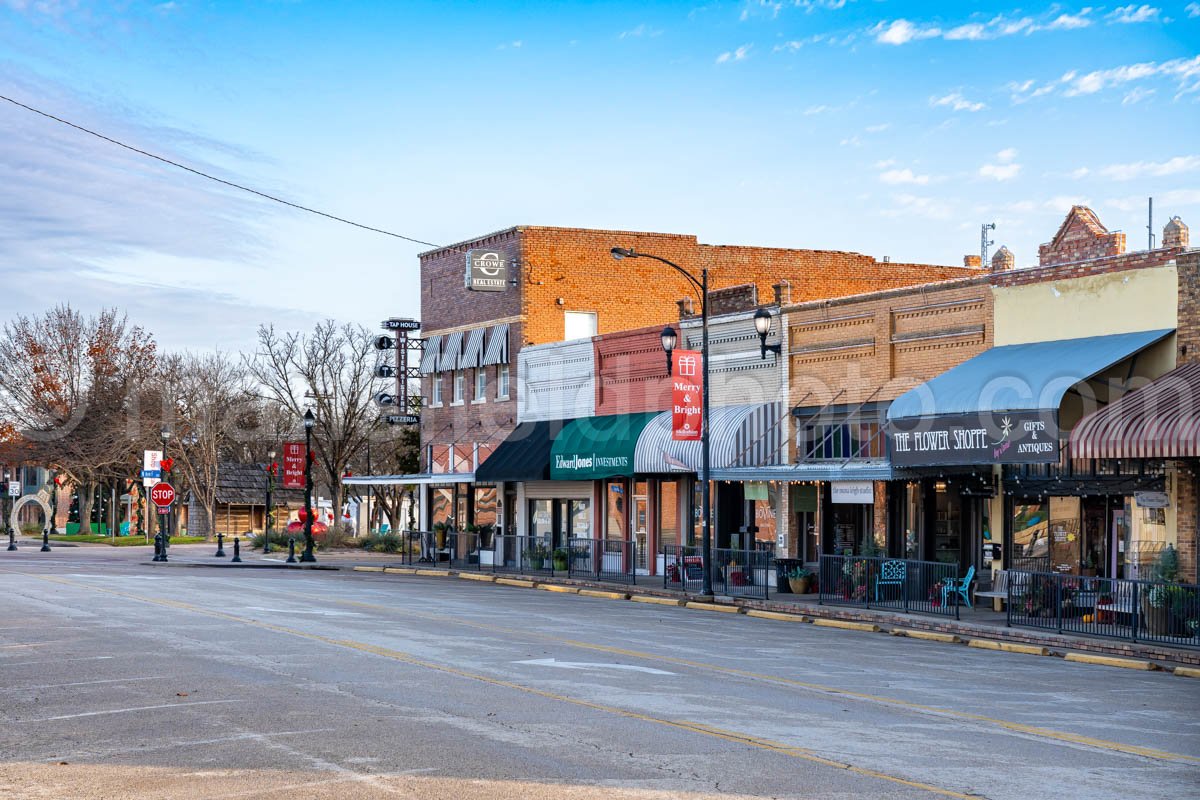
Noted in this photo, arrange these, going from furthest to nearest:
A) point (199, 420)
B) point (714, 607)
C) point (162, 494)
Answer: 1. point (199, 420)
2. point (162, 494)
3. point (714, 607)

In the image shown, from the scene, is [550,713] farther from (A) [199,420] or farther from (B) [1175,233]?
(A) [199,420]

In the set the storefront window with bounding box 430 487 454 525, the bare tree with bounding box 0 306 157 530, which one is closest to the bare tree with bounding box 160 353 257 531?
the bare tree with bounding box 0 306 157 530

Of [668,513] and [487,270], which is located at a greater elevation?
[487,270]

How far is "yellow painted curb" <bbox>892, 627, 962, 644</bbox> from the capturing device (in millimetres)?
23953

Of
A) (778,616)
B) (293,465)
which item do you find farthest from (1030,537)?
(293,465)

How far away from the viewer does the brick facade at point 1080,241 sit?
2672 centimetres

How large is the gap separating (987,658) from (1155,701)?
5.06 m

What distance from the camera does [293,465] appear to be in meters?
55.2

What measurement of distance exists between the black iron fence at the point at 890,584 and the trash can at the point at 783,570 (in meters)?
1.81

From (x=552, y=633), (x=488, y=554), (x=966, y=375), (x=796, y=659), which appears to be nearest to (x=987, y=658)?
(x=796, y=659)

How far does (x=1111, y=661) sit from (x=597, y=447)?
2118 cm

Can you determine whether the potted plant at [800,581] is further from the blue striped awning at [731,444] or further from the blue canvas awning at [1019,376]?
the blue canvas awning at [1019,376]

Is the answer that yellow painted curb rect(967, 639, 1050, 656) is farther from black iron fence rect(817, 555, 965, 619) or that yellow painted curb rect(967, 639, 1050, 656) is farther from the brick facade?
the brick facade

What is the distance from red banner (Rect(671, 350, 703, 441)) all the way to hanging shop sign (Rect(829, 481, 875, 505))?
4.11m
